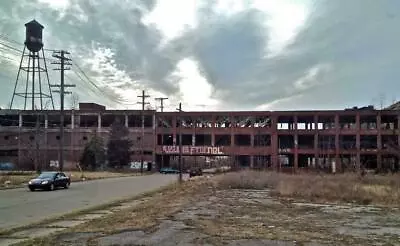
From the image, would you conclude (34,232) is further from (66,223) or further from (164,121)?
(164,121)

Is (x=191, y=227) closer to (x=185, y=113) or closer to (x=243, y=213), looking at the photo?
(x=243, y=213)

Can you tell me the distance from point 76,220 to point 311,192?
19.2 metres

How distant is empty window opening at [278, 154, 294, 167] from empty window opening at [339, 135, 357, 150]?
437 inches

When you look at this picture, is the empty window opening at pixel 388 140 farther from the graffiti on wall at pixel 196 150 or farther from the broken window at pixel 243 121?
the graffiti on wall at pixel 196 150

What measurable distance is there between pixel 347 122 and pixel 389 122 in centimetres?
951

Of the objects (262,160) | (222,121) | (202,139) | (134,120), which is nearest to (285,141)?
(262,160)

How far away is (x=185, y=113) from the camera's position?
11425cm

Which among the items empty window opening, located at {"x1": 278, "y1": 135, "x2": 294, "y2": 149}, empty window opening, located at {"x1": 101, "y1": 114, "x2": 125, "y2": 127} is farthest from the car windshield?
empty window opening, located at {"x1": 101, "y1": 114, "x2": 125, "y2": 127}

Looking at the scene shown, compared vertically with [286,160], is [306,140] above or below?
above

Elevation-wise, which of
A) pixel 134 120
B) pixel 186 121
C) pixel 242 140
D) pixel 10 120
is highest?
pixel 10 120

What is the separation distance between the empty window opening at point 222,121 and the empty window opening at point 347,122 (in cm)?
2467

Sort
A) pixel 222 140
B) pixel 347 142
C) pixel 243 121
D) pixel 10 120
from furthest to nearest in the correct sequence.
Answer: pixel 10 120 < pixel 222 140 < pixel 243 121 < pixel 347 142

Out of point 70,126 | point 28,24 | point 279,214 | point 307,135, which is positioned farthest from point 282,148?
point 279,214

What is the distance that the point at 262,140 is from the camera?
109812 millimetres
